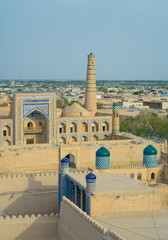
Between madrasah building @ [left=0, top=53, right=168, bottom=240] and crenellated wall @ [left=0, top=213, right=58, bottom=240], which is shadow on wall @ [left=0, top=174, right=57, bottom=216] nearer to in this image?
madrasah building @ [left=0, top=53, right=168, bottom=240]

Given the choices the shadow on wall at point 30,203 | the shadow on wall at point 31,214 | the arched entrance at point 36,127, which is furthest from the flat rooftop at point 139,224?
the arched entrance at point 36,127

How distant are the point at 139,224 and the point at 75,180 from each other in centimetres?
295

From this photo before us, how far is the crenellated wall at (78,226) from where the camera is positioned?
10234 millimetres

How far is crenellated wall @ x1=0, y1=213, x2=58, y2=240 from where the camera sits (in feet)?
42.5

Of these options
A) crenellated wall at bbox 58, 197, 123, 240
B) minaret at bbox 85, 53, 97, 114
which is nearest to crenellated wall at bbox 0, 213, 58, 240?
crenellated wall at bbox 58, 197, 123, 240

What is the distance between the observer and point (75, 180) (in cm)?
1338

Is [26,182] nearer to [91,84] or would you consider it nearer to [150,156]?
[150,156]

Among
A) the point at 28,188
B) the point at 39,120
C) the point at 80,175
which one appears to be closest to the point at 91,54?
the point at 39,120

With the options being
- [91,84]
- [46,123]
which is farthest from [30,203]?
[91,84]

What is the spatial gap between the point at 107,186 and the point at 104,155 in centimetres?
348

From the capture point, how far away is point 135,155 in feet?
75.2

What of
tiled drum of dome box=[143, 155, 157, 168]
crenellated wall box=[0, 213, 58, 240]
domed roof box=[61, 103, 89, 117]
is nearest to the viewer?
crenellated wall box=[0, 213, 58, 240]

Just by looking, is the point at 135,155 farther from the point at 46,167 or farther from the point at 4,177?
the point at 4,177

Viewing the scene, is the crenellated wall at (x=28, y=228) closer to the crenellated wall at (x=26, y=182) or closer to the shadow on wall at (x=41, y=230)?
the shadow on wall at (x=41, y=230)
